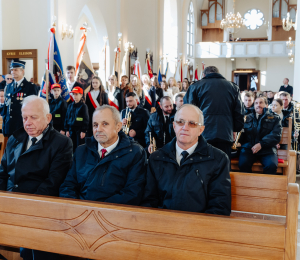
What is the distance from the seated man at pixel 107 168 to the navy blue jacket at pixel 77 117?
3.57 m

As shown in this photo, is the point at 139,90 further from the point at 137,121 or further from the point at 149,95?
the point at 137,121

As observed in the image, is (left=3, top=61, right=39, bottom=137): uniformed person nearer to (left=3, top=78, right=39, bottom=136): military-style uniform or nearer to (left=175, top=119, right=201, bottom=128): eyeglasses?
(left=3, top=78, right=39, bottom=136): military-style uniform

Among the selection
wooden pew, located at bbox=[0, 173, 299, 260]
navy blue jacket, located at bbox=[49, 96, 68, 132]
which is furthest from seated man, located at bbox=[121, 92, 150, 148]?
wooden pew, located at bbox=[0, 173, 299, 260]

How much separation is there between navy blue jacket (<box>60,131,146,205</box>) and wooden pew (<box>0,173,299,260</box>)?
2.15 ft

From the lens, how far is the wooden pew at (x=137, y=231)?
135 centimetres

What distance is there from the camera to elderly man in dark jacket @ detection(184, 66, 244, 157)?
395cm

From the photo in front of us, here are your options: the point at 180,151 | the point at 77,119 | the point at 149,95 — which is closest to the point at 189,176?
the point at 180,151

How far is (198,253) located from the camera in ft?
4.77

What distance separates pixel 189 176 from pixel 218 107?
1998mm

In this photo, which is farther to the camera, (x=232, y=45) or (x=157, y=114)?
(x=232, y=45)

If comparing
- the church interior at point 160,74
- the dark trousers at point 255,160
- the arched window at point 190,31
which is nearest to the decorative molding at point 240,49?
the church interior at point 160,74

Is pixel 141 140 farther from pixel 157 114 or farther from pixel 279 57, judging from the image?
pixel 279 57

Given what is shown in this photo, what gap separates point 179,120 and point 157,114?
2557mm

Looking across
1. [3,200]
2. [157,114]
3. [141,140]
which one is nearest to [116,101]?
[141,140]
